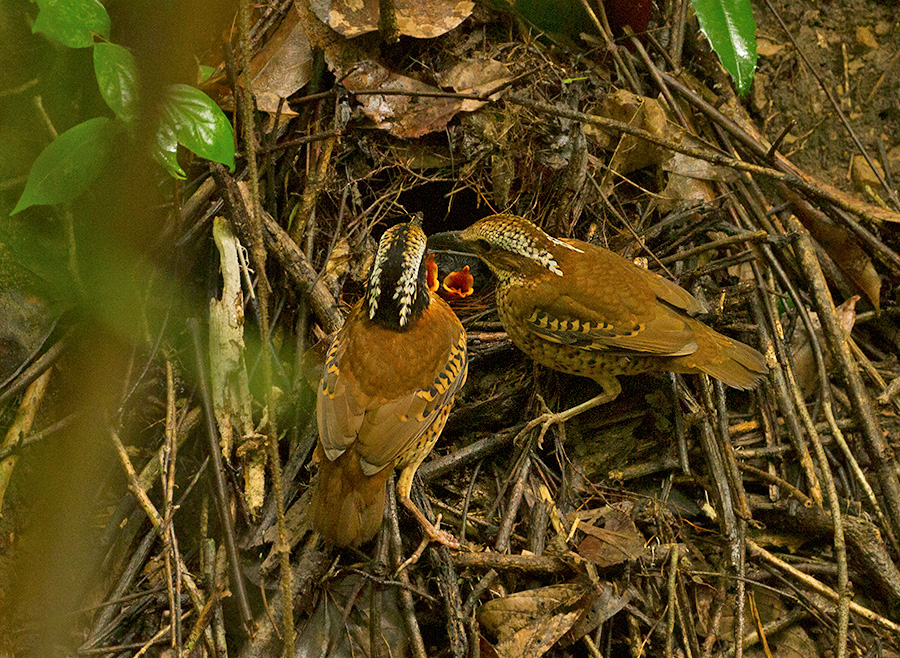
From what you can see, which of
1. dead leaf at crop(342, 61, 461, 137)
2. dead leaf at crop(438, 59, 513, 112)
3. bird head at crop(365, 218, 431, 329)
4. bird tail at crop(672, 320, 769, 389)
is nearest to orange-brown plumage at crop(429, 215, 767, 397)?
bird tail at crop(672, 320, 769, 389)

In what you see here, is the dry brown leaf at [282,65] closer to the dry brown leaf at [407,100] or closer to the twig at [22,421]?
the dry brown leaf at [407,100]

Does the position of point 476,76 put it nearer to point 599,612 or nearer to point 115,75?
point 115,75

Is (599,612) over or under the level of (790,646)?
over

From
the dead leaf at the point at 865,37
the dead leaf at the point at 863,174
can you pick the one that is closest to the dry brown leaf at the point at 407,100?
the dead leaf at the point at 863,174

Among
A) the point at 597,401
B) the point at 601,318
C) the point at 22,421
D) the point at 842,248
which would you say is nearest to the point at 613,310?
the point at 601,318

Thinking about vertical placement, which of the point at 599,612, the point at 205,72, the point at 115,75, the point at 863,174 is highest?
the point at 115,75

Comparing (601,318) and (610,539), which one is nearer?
(610,539)

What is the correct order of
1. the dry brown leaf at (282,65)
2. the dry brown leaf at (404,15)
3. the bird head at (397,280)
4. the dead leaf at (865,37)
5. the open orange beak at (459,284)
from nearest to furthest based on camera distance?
the bird head at (397,280)
the dry brown leaf at (282,65)
the dry brown leaf at (404,15)
the open orange beak at (459,284)
the dead leaf at (865,37)
